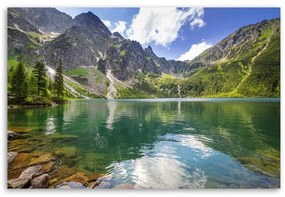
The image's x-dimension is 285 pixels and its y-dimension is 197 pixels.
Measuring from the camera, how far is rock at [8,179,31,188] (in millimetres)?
8945

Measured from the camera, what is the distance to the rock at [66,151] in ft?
37.9

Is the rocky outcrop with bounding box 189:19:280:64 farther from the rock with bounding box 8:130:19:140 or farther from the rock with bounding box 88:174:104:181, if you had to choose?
the rock with bounding box 8:130:19:140

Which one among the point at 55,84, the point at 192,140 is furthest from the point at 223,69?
the point at 192,140

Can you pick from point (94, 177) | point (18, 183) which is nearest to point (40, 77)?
point (18, 183)

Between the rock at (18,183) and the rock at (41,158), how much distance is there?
773mm

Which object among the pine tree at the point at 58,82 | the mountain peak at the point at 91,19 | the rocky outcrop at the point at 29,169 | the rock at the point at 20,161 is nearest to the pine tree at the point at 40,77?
the pine tree at the point at 58,82

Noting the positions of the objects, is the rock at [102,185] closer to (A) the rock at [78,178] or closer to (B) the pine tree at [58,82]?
(A) the rock at [78,178]

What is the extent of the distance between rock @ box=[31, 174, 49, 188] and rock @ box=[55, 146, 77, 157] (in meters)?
→ 2.44

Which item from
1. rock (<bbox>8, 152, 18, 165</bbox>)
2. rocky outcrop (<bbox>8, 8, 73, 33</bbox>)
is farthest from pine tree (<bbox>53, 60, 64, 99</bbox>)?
rock (<bbox>8, 152, 18, 165</bbox>)

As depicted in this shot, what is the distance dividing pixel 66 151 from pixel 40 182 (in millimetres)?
3301

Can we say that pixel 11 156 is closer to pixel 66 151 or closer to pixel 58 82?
pixel 66 151

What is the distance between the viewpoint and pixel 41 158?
10.5 metres
